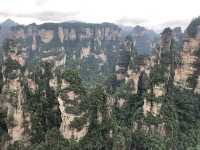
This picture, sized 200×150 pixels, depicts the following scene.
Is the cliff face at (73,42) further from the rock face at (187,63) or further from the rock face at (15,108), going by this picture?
the rock face at (15,108)

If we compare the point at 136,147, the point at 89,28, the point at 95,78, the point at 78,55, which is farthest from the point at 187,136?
the point at 89,28

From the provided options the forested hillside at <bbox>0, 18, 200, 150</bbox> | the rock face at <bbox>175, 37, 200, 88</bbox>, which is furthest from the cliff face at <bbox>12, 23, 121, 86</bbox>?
the rock face at <bbox>175, 37, 200, 88</bbox>

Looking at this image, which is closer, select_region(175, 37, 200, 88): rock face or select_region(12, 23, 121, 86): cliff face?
select_region(175, 37, 200, 88): rock face

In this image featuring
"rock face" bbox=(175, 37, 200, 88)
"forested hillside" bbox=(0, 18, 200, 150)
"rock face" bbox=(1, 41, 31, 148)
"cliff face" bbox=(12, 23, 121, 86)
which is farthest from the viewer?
"cliff face" bbox=(12, 23, 121, 86)

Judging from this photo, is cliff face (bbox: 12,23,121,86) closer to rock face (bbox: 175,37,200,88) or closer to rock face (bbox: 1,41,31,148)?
rock face (bbox: 175,37,200,88)

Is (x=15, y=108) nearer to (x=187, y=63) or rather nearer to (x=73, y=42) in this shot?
(x=187, y=63)

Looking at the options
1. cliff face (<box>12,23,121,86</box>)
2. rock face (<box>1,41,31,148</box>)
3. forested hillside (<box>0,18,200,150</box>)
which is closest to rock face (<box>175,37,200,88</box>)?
forested hillside (<box>0,18,200,150</box>)

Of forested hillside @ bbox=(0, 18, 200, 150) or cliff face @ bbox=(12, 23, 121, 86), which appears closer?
forested hillside @ bbox=(0, 18, 200, 150)

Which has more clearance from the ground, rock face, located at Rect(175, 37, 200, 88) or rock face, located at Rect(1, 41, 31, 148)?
rock face, located at Rect(175, 37, 200, 88)

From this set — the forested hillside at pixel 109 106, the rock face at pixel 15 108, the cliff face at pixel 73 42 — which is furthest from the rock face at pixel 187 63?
the cliff face at pixel 73 42

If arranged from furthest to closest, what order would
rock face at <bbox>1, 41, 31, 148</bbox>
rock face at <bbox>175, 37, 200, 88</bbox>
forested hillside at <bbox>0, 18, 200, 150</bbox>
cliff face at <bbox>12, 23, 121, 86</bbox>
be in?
1. cliff face at <bbox>12, 23, 121, 86</bbox>
2. rock face at <bbox>175, 37, 200, 88</bbox>
3. rock face at <bbox>1, 41, 31, 148</bbox>
4. forested hillside at <bbox>0, 18, 200, 150</bbox>

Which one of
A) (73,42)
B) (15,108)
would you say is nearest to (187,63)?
(15,108)
